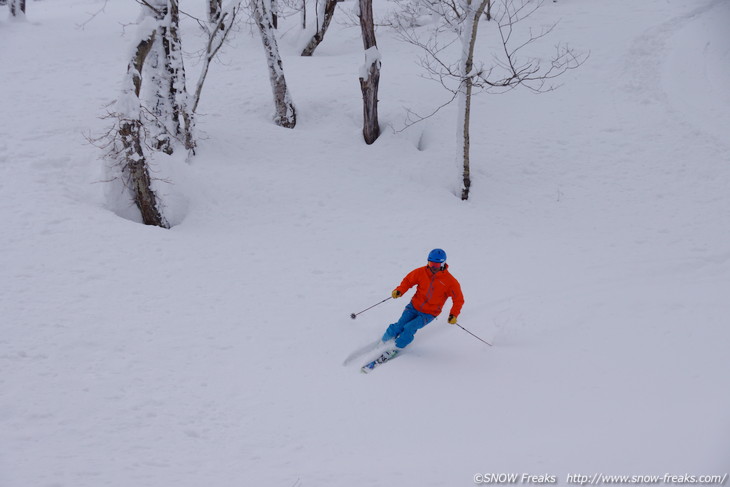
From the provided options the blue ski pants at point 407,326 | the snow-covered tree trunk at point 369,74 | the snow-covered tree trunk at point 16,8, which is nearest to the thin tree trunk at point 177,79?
the snow-covered tree trunk at point 369,74

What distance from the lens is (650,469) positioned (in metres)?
5.32

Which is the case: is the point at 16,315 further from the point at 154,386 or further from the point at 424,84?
the point at 424,84

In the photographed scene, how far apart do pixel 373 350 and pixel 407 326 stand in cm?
72

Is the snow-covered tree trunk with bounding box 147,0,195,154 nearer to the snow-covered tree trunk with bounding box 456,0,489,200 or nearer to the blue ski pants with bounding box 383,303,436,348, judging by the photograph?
the snow-covered tree trunk with bounding box 456,0,489,200

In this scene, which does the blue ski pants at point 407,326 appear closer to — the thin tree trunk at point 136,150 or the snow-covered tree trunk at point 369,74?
the thin tree trunk at point 136,150

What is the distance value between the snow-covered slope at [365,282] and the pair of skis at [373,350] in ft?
0.73

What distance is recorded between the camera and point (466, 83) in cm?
1148

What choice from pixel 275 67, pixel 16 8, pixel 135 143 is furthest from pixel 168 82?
pixel 16 8

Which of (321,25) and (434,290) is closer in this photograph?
(434,290)

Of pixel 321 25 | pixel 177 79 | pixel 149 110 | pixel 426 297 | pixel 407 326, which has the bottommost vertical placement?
pixel 407 326

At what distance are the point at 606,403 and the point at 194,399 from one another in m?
5.42

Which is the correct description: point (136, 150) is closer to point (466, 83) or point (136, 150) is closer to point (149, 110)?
point (149, 110)

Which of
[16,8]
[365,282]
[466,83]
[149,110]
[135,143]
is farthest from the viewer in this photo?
[16,8]

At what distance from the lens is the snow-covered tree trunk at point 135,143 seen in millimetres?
9500
